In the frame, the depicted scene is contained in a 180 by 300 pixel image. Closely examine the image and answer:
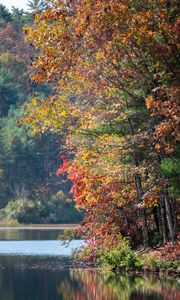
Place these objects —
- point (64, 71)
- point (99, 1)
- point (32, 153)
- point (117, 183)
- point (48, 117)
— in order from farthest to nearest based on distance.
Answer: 1. point (32, 153)
2. point (117, 183)
3. point (48, 117)
4. point (64, 71)
5. point (99, 1)

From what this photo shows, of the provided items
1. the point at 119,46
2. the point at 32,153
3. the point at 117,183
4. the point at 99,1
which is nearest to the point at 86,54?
the point at 119,46

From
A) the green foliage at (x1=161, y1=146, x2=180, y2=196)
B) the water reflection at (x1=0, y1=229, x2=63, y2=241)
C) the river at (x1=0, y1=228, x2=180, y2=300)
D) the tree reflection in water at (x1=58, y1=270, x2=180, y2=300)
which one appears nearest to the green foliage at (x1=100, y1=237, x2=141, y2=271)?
the river at (x1=0, y1=228, x2=180, y2=300)

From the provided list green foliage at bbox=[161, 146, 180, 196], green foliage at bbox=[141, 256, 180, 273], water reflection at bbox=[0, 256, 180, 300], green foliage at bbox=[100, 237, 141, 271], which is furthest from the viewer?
green foliage at bbox=[100, 237, 141, 271]

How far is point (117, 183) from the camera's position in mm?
37875

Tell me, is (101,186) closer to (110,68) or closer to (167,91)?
(110,68)

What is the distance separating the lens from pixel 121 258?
113ft

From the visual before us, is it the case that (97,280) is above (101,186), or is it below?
below

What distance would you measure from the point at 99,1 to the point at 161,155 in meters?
7.33

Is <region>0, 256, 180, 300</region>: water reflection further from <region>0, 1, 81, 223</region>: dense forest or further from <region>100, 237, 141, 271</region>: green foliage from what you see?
<region>0, 1, 81, 223</region>: dense forest

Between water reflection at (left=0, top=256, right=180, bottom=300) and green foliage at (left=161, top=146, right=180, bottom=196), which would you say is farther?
green foliage at (left=161, top=146, right=180, bottom=196)

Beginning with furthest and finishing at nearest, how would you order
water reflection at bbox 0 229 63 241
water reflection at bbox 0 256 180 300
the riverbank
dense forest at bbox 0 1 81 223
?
1. dense forest at bbox 0 1 81 223
2. water reflection at bbox 0 229 63 241
3. the riverbank
4. water reflection at bbox 0 256 180 300

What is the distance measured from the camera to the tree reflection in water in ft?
81.4

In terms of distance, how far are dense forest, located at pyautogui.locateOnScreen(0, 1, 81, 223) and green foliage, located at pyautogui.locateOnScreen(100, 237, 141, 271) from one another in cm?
5902

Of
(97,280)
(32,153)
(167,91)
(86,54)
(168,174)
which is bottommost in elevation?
A: (97,280)
